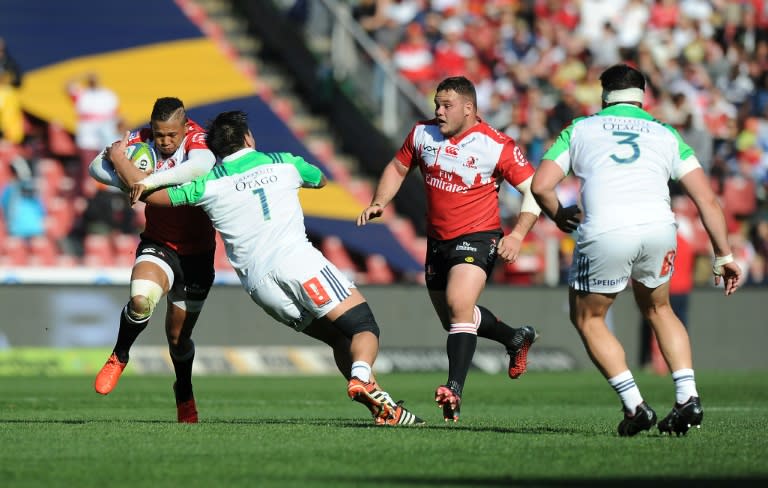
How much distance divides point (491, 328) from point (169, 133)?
8.97ft

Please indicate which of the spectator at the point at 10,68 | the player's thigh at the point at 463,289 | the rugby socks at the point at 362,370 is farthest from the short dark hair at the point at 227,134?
the spectator at the point at 10,68

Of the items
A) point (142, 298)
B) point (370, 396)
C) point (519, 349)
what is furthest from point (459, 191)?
point (142, 298)

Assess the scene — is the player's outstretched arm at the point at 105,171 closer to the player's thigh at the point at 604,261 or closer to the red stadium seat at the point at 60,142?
the player's thigh at the point at 604,261

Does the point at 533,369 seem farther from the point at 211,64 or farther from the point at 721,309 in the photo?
the point at 211,64

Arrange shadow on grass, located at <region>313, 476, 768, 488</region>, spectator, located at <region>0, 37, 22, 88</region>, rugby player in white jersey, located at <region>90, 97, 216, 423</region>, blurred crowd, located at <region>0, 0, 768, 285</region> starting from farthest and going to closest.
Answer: spectator, located at <region>0, 37, 22, 88</region> < blurred crowd, located at <region>0, 0, 768, 285</region> < rugby player in white jersey, located at <region>90, 97, 216, 423</region> < shadow on grass, located at <region>313, 476, 768, 488</region>

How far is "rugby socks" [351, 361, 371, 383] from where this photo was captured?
28.2ft

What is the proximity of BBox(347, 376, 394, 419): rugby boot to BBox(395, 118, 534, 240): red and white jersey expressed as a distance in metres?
1.58

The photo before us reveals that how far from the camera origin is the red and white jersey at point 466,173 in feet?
32.0

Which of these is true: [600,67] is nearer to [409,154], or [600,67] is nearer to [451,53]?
[451,53]

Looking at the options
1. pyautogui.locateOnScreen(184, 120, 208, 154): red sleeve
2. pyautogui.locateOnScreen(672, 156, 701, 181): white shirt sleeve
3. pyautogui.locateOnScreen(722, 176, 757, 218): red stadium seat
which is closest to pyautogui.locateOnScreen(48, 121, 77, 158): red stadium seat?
pyautogui.locateOnScreen(722, 176, 757, 218): red stadium seat

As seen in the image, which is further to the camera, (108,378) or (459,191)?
(459,191)

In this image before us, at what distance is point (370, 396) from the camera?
8.55 m

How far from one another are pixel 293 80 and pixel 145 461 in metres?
19.1

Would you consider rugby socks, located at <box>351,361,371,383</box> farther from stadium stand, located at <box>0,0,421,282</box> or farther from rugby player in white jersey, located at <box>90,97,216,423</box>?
stadium stand, located at <box>0,0,421,282</box>
